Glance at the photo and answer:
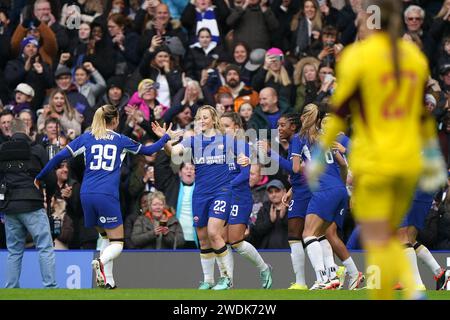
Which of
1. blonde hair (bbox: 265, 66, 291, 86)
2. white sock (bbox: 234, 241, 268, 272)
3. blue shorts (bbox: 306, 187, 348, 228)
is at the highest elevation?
blonde hair (bbox: 265, 66, 291, 86)

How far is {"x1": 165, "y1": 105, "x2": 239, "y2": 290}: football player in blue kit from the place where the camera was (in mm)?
16062

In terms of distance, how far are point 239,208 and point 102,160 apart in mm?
2256

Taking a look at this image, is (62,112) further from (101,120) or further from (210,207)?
(210,207)

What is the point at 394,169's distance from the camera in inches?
369

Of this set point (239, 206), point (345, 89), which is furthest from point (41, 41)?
point (345, 89)

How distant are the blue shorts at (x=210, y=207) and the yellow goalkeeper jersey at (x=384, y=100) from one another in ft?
21.5

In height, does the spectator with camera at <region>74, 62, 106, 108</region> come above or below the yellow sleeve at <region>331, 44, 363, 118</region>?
above

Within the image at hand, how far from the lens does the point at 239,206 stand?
55.0ft

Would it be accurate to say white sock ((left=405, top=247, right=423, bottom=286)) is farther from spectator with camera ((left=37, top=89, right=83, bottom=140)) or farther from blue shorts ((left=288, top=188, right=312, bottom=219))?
spectator with camera ((left=37, top=89, right=83, bottom=140))

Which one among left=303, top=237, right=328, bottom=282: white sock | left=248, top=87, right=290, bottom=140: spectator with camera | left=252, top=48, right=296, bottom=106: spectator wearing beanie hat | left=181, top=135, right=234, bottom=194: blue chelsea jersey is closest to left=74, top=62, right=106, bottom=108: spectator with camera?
left=252, top=48, right=296, bottom=106: spectator wearing beanie hat

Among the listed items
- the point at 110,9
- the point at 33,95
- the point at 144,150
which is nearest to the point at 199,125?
the point at 144,150

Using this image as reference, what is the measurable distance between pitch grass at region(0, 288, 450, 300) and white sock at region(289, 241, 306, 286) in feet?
5.14

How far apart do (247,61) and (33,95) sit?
3.94 m

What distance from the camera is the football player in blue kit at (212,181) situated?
16.1 metres
